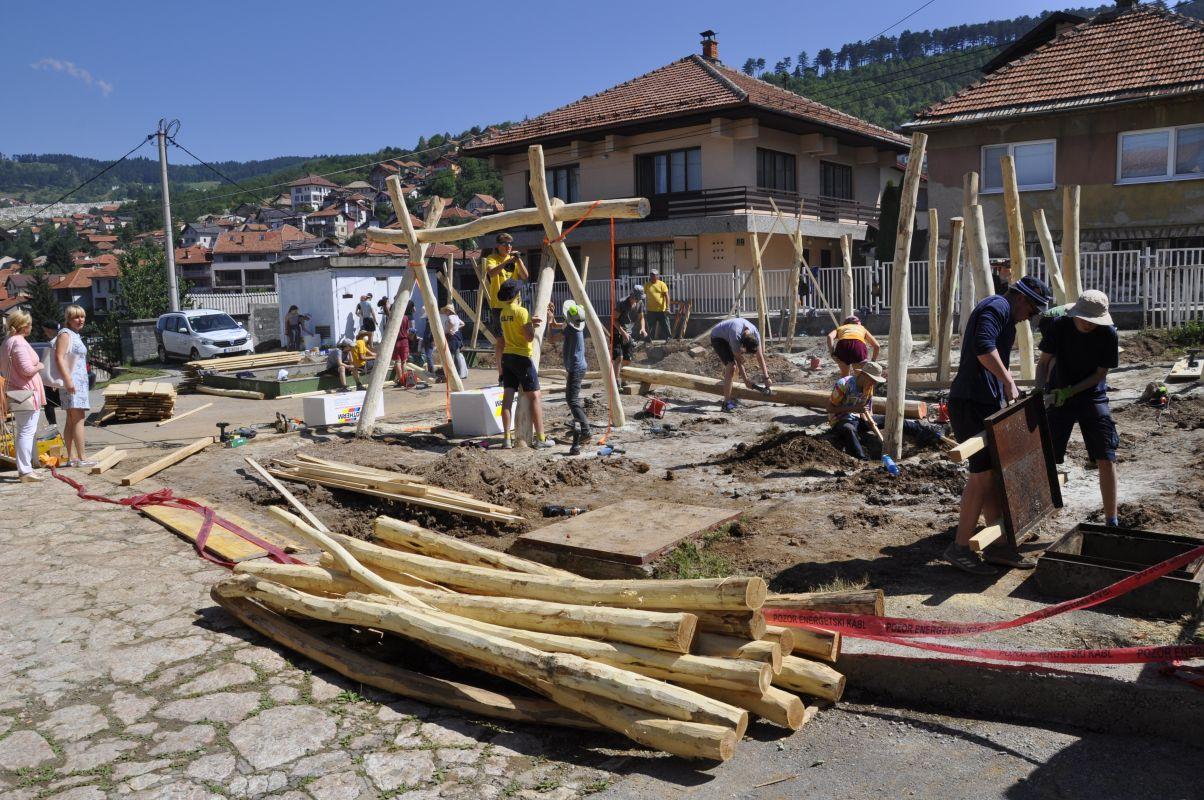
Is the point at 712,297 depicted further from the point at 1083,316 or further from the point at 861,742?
the point at 861,742

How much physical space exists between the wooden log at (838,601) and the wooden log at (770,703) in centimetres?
76

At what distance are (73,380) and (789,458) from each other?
7.77m

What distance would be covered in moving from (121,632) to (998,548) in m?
5.32

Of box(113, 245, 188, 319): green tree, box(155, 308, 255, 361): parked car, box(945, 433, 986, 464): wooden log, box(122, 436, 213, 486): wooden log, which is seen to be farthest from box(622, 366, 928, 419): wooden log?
box(113, 245, 188, 319): green tree

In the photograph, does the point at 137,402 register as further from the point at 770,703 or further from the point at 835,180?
the point at 835,180

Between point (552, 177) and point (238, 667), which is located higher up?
point (552, 177)

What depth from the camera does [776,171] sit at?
3066 centimetres

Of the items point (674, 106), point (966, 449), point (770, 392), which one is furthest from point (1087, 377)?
point (674, 106)

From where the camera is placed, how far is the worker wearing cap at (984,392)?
562cm

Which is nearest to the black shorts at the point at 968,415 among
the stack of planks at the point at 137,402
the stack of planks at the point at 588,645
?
the stack of planks at the point at 588,645

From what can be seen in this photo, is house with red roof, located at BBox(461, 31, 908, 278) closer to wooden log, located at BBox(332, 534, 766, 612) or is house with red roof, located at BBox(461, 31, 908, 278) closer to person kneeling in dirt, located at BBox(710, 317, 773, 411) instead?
person kneeling in dirt, located at BBox(710, 317, 773, 411)

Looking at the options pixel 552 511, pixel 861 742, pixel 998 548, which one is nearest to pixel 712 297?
pixel 552 511

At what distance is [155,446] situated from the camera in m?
11.5

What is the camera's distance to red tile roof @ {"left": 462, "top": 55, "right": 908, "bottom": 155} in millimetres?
28656
